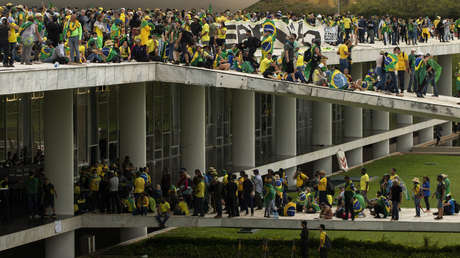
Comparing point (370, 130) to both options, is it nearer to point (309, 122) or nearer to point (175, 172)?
point (309, 122)

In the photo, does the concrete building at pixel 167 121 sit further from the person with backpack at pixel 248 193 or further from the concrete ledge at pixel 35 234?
the person with backpack at pixel 248 193

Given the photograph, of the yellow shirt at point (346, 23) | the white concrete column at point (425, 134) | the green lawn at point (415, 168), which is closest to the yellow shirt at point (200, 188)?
the green lawn at point (415, 168)

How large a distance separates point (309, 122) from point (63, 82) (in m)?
34.0

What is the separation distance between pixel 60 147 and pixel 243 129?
14390 mm

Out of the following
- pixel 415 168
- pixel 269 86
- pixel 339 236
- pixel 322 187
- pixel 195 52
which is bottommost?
pixel 339 236

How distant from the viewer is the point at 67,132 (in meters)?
31.4

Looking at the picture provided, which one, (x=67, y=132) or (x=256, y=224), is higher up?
(x=67, y=132)

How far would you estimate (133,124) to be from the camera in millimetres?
36125

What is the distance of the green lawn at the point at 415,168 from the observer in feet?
161

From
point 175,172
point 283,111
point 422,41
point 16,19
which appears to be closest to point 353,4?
point 422,41

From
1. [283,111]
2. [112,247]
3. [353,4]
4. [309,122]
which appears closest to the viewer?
[112,247]

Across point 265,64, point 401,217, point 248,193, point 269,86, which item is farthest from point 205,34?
point 401,217

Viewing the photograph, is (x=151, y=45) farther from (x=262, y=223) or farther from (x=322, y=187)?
(x=322, y=187)

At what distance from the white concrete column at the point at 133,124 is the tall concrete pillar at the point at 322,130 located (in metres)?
18.0
